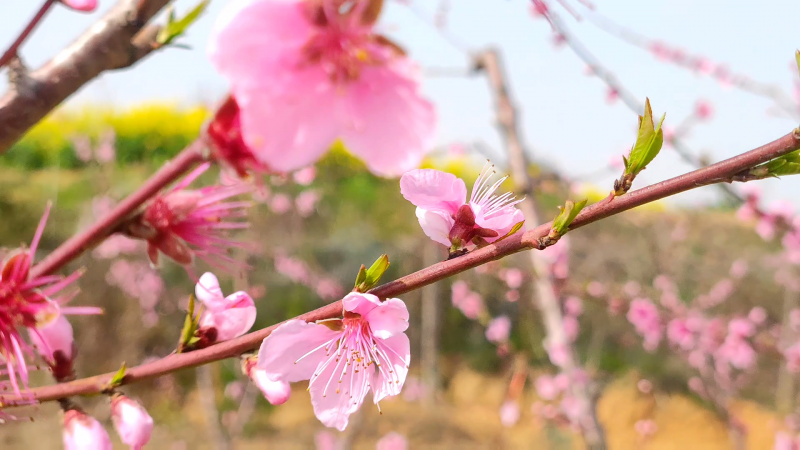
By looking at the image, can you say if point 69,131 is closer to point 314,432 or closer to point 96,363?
point 96,363

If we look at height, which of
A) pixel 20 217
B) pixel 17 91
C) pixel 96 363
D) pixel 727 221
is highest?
pixel 17 91

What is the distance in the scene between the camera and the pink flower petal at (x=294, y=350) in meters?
0.39

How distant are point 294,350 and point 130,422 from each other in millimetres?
174

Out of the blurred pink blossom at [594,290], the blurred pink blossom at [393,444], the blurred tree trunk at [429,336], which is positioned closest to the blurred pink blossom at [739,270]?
the blurred pink blossom at [594,290]

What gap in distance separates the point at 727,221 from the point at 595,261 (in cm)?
255

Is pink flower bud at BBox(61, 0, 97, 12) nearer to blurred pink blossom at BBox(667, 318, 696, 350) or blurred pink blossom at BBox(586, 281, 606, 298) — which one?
blurred pink blossom at BBox(586, 281, 606, 298)

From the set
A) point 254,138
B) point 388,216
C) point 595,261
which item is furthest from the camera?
point 388,216

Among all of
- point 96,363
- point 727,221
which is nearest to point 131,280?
point 96,363

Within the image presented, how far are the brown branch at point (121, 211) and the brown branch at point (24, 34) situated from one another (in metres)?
0.14

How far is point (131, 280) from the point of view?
438 centimetres

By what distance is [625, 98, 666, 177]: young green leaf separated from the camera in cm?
36

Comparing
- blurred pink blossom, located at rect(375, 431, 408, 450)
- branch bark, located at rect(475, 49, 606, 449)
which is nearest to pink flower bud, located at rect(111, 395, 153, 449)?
branch bark, located at rect(475, 49, 606, 449)

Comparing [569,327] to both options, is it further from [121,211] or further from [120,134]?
[120,134]

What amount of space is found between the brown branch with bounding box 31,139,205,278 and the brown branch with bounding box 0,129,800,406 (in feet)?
0.36
